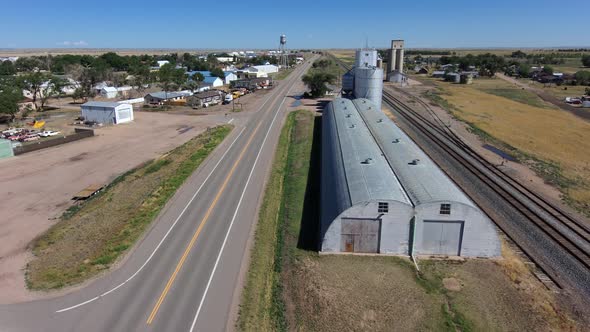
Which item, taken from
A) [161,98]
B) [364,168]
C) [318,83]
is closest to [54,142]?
[161,98]

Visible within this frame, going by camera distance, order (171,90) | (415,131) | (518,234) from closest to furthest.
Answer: (518,234)
(415,131)
(171,90)

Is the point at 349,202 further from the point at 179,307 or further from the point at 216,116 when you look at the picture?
the point at 216,116

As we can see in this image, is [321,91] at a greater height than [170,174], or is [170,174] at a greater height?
[321,91]

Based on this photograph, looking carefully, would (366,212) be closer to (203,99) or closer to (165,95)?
(203,99)

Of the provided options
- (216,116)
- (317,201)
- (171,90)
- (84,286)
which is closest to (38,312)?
(84,286)

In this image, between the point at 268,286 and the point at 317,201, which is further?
the point at 317,201

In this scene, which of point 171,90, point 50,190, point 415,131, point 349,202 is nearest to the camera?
point 349,202

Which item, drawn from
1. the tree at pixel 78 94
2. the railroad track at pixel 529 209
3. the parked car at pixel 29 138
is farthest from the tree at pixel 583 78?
the tree at pixel 78 94
